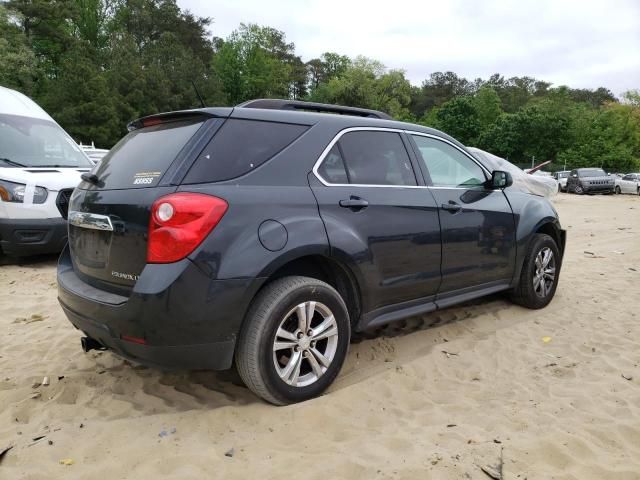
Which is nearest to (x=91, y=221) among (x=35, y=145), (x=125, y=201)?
(x=125, y=201)

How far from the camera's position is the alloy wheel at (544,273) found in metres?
4.68

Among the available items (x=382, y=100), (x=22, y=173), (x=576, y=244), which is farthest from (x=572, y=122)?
(x=22, y=173)

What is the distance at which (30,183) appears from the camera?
6207 millimetres

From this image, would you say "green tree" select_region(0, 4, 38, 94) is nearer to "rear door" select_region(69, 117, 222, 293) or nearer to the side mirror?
"rear door" select_region(69, 117, 222, 293)

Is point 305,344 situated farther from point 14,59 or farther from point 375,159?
point 14,59

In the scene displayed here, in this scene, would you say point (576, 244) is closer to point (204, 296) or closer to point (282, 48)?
point (204, 296)

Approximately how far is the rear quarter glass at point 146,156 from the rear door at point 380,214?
0.82 metres

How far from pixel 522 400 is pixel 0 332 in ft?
13.1

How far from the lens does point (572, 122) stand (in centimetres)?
4578

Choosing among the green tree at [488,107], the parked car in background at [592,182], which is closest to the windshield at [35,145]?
the parked car in background at [592,182]

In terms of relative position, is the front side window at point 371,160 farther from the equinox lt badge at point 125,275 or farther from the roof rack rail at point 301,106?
the equinox lt badge at point 125,275

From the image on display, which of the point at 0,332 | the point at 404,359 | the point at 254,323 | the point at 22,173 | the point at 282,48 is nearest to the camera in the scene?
the point at 254,323

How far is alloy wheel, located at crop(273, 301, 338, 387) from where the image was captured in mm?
2771

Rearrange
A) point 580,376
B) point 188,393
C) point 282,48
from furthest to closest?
point 282,48 < point 580,376 < point 188,393
